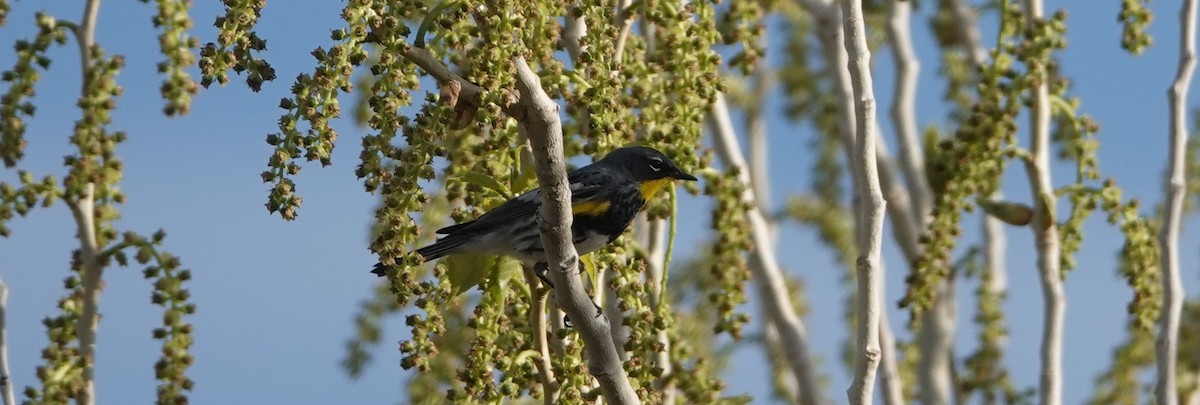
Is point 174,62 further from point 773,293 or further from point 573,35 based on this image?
point 773,293

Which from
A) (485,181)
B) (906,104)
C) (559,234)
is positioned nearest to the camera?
(559,234)

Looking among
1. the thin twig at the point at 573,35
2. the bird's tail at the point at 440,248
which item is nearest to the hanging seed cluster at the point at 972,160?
the thin twig at the point at 573,35

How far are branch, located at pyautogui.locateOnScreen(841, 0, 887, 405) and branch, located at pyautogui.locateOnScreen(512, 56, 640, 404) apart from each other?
0.61 metres

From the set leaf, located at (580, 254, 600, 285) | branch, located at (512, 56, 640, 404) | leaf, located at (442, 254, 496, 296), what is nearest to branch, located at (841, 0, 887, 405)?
branch, located at (512, 56, 640, 404)

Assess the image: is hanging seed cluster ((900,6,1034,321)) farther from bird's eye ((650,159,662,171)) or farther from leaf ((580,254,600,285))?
leaf ((580,254,600,285))

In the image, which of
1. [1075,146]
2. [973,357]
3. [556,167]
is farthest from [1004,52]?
[556,167]

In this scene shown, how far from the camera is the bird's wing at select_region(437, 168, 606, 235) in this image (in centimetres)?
378

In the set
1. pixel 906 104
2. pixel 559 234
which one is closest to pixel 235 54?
pixel 559 234

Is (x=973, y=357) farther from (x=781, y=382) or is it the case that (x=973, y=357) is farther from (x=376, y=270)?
(x=376, y=270)

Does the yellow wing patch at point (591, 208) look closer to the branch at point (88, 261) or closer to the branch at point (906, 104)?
the branch at point (88, 261)

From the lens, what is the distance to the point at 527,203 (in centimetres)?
405

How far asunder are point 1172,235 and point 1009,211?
2.16 feet

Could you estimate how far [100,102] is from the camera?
4.71 meters

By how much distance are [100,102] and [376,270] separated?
139 cm
